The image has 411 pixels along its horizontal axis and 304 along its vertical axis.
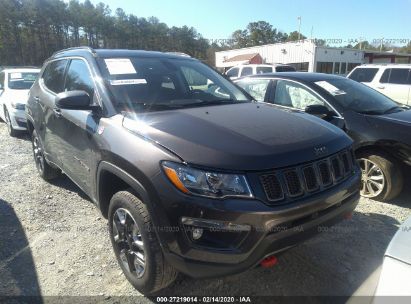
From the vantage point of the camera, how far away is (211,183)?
2.18 meters

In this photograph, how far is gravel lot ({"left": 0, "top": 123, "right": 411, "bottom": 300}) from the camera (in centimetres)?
288

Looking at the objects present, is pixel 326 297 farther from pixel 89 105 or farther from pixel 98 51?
pixel 98 51

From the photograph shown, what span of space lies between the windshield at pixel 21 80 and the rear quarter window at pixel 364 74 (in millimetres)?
9892

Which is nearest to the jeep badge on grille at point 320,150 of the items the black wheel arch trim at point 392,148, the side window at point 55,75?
the black wheel arch trim at point 392,148

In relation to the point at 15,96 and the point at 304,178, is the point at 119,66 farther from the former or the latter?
the point at 15,96

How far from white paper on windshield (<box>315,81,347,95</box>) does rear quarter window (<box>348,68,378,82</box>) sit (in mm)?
7605

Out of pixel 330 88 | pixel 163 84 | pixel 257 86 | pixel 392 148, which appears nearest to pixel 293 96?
pixel 330 88

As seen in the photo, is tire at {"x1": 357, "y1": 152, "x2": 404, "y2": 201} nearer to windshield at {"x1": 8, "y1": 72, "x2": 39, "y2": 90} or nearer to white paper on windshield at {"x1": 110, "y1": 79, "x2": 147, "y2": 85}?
white paper on windshield at {"x1": 110, "y1": 79, "x2": 147, "y2": 85}

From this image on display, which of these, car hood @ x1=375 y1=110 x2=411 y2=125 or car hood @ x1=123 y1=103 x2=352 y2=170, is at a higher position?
car hood @ x1=123 y1=103 x2=352 y2=170

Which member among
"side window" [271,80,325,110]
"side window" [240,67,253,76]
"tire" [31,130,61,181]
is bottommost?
"tire" [31,130,61,181]

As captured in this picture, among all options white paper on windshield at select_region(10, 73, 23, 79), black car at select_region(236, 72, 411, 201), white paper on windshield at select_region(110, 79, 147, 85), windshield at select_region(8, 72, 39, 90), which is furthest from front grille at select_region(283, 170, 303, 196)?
white paper on windshield at select_region(10, 73, 23, 79)

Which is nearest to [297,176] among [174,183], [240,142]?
[240,142]

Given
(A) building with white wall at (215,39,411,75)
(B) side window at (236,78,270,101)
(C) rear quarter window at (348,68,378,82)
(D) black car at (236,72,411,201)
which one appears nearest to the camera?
(D) black car at (236,72,411,201)

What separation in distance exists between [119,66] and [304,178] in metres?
2.01
